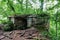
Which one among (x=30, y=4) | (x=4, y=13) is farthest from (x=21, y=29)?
(x=4, y=13)

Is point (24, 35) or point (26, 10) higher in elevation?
point (26, 10)

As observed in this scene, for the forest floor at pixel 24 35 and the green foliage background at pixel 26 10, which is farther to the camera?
the green foliage background at pixel 26 10

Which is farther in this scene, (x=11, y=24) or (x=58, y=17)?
(x=11, y=24)

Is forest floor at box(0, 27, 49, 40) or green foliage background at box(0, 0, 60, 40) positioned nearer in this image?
forest floor at box(0, 27, 49, 40)

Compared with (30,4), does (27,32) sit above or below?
below

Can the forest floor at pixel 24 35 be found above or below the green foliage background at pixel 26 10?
below

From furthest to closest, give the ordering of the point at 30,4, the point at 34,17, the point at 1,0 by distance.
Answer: the point at 1,0
the point at 30,4
the point at 34,17

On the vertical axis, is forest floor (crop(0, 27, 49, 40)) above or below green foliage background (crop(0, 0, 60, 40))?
below

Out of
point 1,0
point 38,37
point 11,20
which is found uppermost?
point 1,0

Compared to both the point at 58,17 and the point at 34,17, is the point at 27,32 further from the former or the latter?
the point at 58,17

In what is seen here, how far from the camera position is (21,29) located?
400 centimetres

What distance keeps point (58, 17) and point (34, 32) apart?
0.85m

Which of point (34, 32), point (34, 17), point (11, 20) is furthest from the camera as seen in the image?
point (11, 20)

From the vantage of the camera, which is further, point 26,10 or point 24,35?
point 26,10
